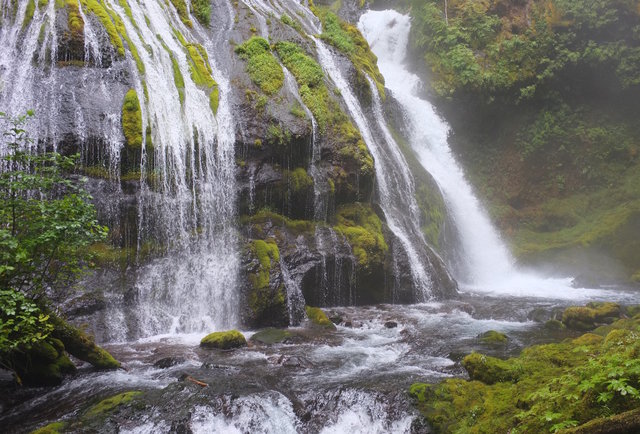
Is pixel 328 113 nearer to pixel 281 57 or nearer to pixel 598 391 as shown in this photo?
pixel 281 57

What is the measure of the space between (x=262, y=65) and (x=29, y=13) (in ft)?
25.5

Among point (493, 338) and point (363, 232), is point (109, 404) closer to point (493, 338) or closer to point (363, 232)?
point (493, 338)

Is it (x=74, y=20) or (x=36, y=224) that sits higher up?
(x=74, y=20)

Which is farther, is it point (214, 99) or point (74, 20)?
point (214, 99)

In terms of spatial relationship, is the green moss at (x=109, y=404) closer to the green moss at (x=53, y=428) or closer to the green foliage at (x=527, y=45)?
the green moss at (x=53, y=428)

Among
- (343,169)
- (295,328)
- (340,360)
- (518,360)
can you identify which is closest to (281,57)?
(343,169)

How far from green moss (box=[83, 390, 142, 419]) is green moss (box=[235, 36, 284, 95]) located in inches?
471

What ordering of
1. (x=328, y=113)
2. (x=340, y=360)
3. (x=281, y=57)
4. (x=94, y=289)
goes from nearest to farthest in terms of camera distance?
(x=340, y=360) < (x=94, y=289) < (x=328, y=113) < (x=281, y=57)

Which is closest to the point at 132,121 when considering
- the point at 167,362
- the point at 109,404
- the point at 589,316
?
the point at 167,362

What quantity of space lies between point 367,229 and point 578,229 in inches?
565

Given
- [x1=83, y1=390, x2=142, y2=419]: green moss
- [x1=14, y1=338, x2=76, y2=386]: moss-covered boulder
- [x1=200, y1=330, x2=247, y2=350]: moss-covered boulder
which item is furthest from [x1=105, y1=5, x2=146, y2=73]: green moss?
[x1=83, y1=390, x2=142, y2=419]: green moss

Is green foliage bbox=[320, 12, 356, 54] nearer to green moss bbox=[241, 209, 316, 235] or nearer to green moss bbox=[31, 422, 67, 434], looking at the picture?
green moss bbox=[241, 209, 316, 235]

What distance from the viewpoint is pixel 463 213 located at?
2373 cm

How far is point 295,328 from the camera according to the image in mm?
12219
